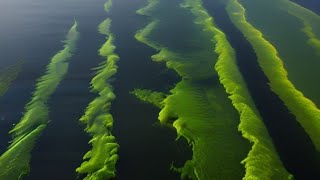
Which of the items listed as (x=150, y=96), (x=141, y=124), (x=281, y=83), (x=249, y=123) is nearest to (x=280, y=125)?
(x=249, y=123)

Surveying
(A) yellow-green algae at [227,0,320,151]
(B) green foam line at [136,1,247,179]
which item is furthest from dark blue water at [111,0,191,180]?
(A) yellow-green algae at [227,0,320,151]

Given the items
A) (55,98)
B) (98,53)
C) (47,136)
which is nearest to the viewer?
(47,136)

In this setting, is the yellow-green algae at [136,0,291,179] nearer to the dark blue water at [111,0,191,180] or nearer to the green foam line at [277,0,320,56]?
the dark blue water at [111,0,191,180]

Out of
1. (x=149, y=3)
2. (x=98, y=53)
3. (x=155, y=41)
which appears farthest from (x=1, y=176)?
(x=149, y=3)

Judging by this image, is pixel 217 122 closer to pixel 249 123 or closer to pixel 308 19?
pixel 249 123

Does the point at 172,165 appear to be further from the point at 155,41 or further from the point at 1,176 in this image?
the point at 155,41

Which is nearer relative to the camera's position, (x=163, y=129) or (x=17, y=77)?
(x=163, y=129)
